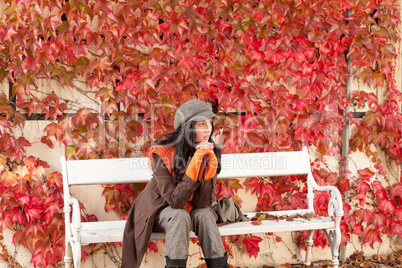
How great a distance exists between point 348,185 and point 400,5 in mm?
1659

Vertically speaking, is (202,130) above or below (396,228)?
above

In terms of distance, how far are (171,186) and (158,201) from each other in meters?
0.13

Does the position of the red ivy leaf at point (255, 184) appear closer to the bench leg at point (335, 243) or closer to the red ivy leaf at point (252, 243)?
the red ivy leaf at point (252, 243)

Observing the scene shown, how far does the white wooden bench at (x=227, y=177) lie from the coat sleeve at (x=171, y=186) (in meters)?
0.30

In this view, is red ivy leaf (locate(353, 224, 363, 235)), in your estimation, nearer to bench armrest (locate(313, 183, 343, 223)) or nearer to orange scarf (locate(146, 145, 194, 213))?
bench armrest (locate(313, 183, 343, 223))

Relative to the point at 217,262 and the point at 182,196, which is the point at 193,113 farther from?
the point at 217,262

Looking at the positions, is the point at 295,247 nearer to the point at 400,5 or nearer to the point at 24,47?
the point at 400,5

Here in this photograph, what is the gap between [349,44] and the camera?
3.51 m

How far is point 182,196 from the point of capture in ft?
7.86

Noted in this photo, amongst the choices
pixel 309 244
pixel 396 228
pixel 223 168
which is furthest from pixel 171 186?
pixel 396 228

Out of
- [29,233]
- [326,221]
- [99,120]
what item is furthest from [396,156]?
[29,233]

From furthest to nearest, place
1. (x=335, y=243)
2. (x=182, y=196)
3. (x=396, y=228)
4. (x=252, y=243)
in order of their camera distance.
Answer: (x=396, y=228) < (x=252, y=243) < (x=335, y=243) < (x=182, y=196)

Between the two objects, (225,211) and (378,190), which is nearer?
(225,211)

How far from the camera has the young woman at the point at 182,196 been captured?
2367 millimetres
